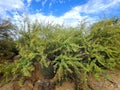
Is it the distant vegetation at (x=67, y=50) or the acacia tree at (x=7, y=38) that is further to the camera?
the acacia tree at (x=7, y=38)

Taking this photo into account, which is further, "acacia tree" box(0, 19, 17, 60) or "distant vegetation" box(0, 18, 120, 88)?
"acacia tree" box(0, 19, 17, 60)

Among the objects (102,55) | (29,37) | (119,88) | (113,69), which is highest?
(29,37)

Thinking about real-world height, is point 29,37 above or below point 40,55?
above

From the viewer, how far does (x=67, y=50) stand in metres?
6.18

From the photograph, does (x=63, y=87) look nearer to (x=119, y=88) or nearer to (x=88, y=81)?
(x=88, y=81)

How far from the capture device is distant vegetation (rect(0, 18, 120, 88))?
20.0 feet

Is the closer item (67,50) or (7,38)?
(67,50)

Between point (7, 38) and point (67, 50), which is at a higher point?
point (7, 38)

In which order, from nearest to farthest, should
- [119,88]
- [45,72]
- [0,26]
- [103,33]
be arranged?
[119,88] < [45,72] < [103,33] < [0,26]

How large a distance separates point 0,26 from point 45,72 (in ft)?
8.49

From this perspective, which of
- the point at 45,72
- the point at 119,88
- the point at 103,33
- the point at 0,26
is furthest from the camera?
the point at 0,26

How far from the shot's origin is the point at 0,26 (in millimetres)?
7664

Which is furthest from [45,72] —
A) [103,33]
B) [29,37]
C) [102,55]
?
[103,33]

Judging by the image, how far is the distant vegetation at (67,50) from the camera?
610 centimetres
